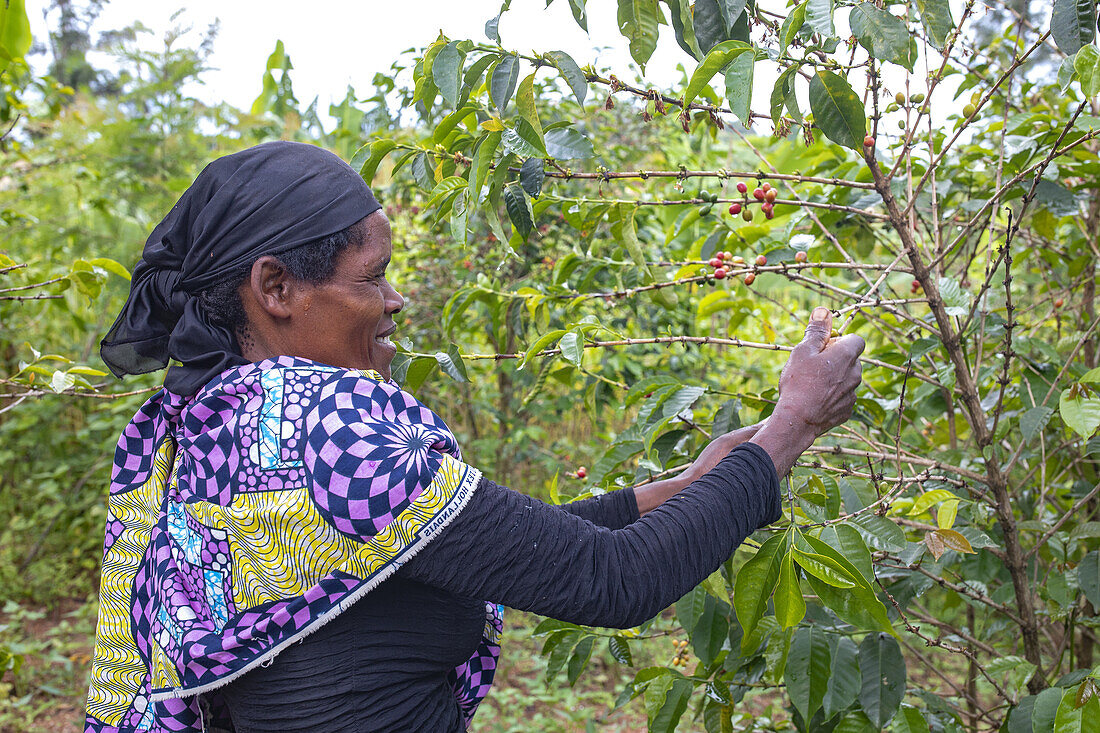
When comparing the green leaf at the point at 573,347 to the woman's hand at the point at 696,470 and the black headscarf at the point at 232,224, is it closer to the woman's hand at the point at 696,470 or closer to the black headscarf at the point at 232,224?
the woman's hand at the point at 696,470

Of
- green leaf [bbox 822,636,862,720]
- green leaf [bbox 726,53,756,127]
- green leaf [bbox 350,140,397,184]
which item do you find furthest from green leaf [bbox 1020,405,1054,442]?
green leaf [bbox 350,140,397,184]

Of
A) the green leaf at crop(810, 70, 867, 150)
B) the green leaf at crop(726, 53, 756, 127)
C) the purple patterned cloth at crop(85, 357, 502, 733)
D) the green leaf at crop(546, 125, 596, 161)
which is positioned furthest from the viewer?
the green leaf at crop(546, 125, 596, 161)

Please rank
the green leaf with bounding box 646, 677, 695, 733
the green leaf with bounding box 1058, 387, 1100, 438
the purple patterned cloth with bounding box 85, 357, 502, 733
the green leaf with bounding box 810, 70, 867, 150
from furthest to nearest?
the green leaf with bounding box 646, 677, 695, 733, the green leaf with bounding box 1058, 387, 1100, 438, the green leaf with bounding box 810, 70, 867, 150, the purple patterned cloth with bounding box 85, 357, 502, 733

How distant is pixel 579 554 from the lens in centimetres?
115

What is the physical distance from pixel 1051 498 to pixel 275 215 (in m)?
2.00

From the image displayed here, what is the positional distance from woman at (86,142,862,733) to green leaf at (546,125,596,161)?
0.41 m

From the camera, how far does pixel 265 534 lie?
1.15 metres

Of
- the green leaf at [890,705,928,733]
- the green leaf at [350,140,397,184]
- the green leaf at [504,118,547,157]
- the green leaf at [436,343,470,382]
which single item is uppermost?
the green leaf at [504,118,547,157]

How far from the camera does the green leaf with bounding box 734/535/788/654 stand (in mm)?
1235

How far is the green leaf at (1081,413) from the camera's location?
4.68 ft

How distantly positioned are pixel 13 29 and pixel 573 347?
1.43 m

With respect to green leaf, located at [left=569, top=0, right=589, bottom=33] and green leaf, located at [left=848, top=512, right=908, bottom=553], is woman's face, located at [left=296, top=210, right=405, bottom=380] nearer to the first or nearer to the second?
green leaf, located at [left=569, top=0, right=589, bottom=33]

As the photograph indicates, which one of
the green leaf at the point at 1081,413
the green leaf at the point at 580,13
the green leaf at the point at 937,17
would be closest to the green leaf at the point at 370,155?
the green leaf at the point at 580,13

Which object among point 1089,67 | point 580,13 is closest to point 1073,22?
point 1089,67
